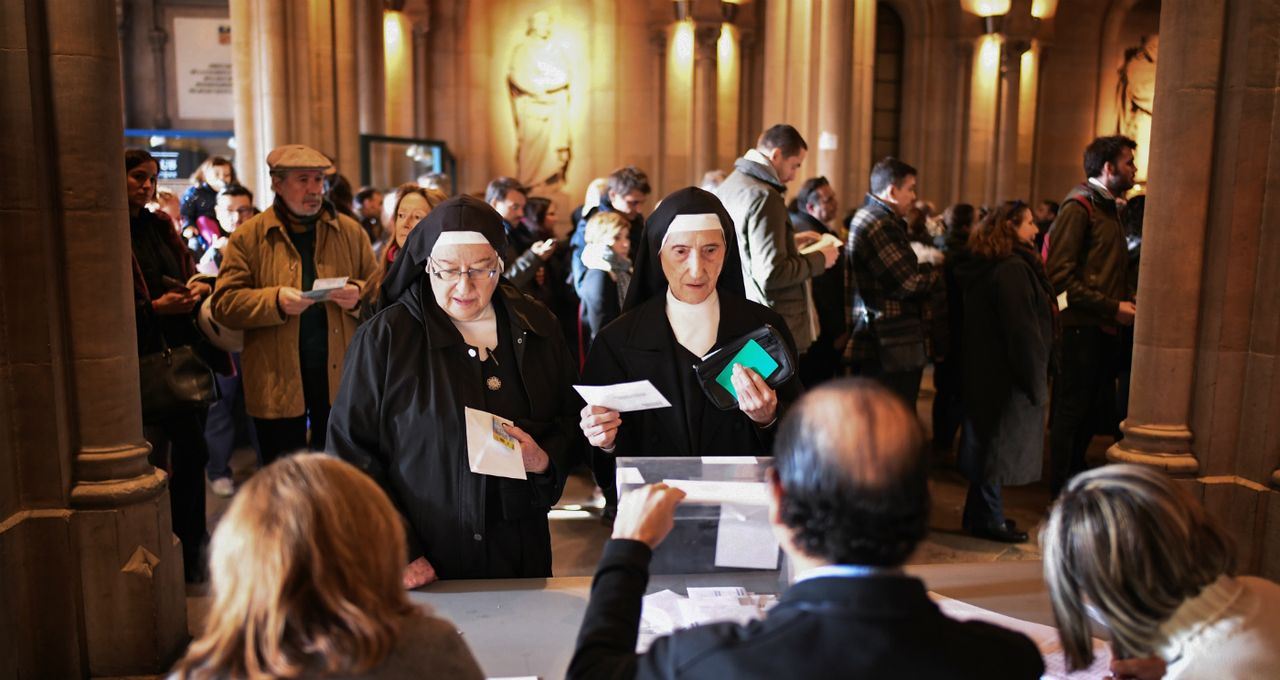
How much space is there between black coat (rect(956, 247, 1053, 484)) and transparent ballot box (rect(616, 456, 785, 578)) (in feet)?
11.6

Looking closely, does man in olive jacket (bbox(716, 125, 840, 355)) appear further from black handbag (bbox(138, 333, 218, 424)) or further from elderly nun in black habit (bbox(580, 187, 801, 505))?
black handbag (bbox(138, 333, 218, 424))

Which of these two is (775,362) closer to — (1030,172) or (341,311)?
(341,311)

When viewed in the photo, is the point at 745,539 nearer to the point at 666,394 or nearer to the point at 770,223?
the point at 666,394

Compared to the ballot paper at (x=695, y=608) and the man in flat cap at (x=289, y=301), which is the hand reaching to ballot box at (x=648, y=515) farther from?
the man in flat cap at (x=289, y=301)

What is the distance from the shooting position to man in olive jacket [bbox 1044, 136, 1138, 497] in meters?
5.99

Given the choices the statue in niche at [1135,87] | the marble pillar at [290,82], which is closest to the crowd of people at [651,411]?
the marble pillar at [290,82]

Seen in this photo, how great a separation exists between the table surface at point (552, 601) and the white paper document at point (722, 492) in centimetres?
27

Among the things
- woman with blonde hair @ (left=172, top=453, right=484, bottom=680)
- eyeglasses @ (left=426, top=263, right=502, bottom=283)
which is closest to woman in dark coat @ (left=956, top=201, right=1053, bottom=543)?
eyeglasses @ (left=426, top=263, right=502, bottom=283)

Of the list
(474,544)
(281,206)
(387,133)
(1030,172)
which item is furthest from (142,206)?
(1030,172)

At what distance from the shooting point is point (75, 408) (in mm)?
3811

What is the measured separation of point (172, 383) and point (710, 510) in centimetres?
322

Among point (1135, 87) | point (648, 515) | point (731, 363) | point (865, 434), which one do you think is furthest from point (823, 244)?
point (1135, 87)

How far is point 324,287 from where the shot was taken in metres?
4.38

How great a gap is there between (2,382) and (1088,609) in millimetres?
3415
